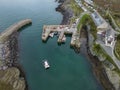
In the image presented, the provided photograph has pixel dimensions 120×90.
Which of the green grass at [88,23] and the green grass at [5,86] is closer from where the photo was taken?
the green grass at [5,86]

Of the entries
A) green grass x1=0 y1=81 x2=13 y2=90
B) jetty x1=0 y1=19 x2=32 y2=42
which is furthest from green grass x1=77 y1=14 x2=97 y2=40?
green grass x1=0 y1=81 x2=13 y2=90

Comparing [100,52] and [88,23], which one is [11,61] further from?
[88,23]

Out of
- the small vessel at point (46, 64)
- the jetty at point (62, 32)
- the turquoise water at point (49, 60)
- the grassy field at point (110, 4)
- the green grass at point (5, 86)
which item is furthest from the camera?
the grassy field at point (110, 4)

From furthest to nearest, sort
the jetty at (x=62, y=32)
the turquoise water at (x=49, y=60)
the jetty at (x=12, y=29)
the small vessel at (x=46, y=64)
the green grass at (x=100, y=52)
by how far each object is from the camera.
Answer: the jetty at (x=12, y=29)
the jetty at (x=62, y=32)
the small vessel at (x=46, y=64)
the green grass at (x=100, y=52)
the turquoise water at (x=49, y=60)

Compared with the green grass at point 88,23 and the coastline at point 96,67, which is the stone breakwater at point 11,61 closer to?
the coastline at point 96,67

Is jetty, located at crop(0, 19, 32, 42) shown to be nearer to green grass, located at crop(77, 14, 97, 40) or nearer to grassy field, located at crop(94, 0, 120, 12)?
green grass, located at crop(77, 14, 97, 40)

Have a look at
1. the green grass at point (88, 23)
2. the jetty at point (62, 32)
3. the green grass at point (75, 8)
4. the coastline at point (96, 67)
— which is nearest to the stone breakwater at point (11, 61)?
the jetty at point (62, 32)

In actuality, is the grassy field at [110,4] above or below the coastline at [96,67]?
above

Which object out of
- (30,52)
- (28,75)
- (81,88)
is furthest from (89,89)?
(30,52)

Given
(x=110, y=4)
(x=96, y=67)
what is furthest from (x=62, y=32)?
(x=110, y=4)
